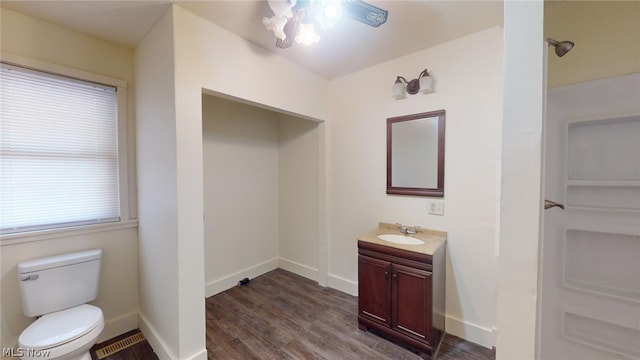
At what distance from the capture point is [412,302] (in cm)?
180

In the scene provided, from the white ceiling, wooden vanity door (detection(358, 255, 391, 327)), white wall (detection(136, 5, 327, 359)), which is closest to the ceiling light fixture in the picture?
the white ceiling

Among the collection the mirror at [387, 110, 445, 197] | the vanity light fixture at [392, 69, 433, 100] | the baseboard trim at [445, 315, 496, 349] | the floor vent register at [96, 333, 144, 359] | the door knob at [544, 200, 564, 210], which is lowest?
the floor vent register at [96, 333, 144, 359]

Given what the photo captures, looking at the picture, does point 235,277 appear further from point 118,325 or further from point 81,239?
point 81,239

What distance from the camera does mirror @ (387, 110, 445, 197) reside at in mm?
2084

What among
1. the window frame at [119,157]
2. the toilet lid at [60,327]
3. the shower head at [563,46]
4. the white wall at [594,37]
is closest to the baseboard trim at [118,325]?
the toilet lid at [60,327]

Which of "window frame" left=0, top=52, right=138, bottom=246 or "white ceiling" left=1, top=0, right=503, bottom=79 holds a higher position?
"white ceiling" left=1, top=0, right=503, bottom=79

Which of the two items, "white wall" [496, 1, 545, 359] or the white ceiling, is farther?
the white ceiling

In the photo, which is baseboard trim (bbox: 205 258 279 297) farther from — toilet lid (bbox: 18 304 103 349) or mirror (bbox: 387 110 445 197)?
mirror (bbox: 387 110 445 197)

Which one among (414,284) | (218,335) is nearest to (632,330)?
(414,284)

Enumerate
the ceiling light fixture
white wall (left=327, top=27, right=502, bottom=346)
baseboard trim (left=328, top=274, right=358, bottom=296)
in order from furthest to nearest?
baseboard trim (left=328, top=274, right=358, bottom=296), white wall (left=327, top=27, right=502, bottom=346), the ceiling light fixture

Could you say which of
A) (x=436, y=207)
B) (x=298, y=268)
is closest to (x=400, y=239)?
(x=436, y=207)

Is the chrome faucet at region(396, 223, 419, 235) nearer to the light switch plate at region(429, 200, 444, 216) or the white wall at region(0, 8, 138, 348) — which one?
the light switch plate at region(429, 200, 444, 216)

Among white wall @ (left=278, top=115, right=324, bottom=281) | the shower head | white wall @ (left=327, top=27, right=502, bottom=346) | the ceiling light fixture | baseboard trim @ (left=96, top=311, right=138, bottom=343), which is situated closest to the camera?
the shower head

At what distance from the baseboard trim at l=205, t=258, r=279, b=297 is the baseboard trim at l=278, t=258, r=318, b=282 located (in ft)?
0.35
